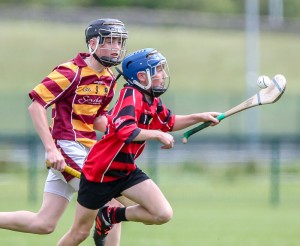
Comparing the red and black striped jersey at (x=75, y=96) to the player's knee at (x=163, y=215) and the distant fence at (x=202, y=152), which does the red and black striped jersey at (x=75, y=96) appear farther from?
the distant fence at (x=202, y=152)

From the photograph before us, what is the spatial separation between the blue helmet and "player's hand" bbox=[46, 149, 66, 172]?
0.77 metres

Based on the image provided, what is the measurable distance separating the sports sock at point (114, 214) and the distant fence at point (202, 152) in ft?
26.9

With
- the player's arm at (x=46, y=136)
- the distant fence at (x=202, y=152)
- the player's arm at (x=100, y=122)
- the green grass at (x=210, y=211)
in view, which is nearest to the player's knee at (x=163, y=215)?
the player's arm at (x=46, y=136)

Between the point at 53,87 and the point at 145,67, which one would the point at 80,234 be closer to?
the point at 53,87

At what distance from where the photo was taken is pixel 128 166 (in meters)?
7.89

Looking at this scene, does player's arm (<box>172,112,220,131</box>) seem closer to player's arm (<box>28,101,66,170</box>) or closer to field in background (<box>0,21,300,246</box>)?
player's arm (<box>28,101,66,170</box>)

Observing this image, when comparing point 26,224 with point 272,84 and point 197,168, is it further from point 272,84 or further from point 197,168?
point 197,168

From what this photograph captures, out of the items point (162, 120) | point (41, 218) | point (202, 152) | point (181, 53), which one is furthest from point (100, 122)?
point (181, 53)

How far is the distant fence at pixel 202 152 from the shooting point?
1667 centimetres

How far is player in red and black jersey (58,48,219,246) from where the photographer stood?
25.7 feet

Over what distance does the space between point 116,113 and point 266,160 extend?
1544 centimetres

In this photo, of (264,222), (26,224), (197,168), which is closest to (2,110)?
(197,168)

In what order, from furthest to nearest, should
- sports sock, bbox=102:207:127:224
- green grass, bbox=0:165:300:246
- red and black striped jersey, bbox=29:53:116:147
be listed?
green grass, bbox=0:165:300:246 < red and black striped jersey, bbox=29:53:116:147 < sports sock, bbox=102:207:127:224

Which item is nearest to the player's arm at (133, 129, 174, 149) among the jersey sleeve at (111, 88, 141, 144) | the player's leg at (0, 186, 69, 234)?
the jersey sleeve at (111, 88, 141, 144)
